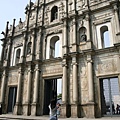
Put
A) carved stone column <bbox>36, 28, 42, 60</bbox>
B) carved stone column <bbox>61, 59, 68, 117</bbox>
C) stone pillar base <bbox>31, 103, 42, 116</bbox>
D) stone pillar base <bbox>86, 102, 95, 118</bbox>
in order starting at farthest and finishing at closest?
carved stone column <bbox>36, 28, 42, 60</bbox> → stone pillar base <bbox>31, 103, 42, 116</bbox> → carved stone column <bbox>61, 59, 68, 117</bbox> → stone pillar base <bbox>86, 102, 95, 118</bbox>

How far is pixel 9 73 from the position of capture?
18125 millimetres

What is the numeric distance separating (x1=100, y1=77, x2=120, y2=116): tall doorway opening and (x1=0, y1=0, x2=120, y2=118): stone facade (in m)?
0.57

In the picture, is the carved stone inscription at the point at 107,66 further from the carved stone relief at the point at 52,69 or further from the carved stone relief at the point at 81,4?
the carved stone relief at the point at 81,4

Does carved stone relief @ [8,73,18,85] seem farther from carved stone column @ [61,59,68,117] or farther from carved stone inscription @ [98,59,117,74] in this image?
carved stone inscription @ [98,59,117,74]

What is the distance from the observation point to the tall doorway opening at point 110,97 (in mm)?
12039

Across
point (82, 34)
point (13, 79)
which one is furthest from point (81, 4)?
point (13, 79)

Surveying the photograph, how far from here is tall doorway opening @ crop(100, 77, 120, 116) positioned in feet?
39.5

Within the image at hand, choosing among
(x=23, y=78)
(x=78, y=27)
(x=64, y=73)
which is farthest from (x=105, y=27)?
(x=23, y=78)

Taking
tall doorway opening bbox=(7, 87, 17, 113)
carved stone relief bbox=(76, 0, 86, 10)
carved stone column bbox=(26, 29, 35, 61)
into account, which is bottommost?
tall doorway opening bbox=(7, 87, 17, 113)

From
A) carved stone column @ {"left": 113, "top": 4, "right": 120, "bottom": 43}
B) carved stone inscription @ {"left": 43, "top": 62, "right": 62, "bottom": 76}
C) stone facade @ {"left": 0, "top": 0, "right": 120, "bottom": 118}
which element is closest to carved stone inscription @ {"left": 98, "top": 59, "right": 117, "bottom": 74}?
stone facade @ {"left": 0, "top": 0, "right": 120, "bottom": 118}

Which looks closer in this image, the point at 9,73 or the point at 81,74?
the point at 81,74

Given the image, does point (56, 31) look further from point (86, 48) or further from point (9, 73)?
point (9, 73)

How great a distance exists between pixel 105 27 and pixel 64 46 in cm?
411

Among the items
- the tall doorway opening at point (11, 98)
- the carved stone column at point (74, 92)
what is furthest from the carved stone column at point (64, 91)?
the tall doorway opening at point (11, 98)
